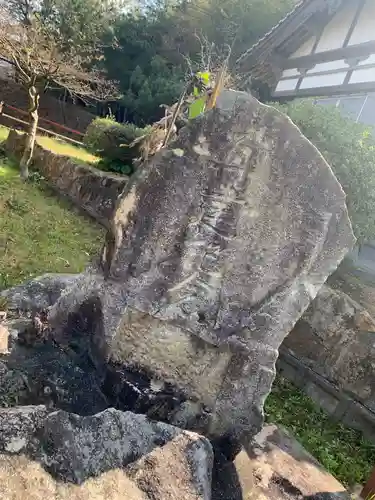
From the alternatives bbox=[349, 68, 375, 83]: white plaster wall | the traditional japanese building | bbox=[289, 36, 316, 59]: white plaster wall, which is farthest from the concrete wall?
bbox=[289, 36, 316, 59]: white plaster wall

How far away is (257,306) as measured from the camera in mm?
2605

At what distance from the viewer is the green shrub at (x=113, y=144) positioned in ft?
36.5

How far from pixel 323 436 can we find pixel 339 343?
1.02 meters

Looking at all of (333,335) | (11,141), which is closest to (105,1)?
(11,141)

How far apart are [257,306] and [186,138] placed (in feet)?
3.38

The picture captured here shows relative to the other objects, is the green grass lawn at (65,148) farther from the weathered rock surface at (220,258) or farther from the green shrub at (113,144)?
the weathered rock surface at (220,258)

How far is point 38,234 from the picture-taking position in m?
7.20

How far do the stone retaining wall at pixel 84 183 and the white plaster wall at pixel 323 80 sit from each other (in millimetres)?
5387

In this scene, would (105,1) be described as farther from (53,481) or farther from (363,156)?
(53,481)

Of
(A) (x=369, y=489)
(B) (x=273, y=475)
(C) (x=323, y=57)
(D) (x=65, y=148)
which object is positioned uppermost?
(C) (x=323, y=57)

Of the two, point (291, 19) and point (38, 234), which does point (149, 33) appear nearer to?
point (291, 19)

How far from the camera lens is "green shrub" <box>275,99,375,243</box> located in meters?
6.53

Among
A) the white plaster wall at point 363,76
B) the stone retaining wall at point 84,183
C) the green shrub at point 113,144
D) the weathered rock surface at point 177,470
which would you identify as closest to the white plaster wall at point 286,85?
the white plaster wall at point 363,76

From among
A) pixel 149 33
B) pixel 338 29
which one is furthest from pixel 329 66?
pixel 149 33
